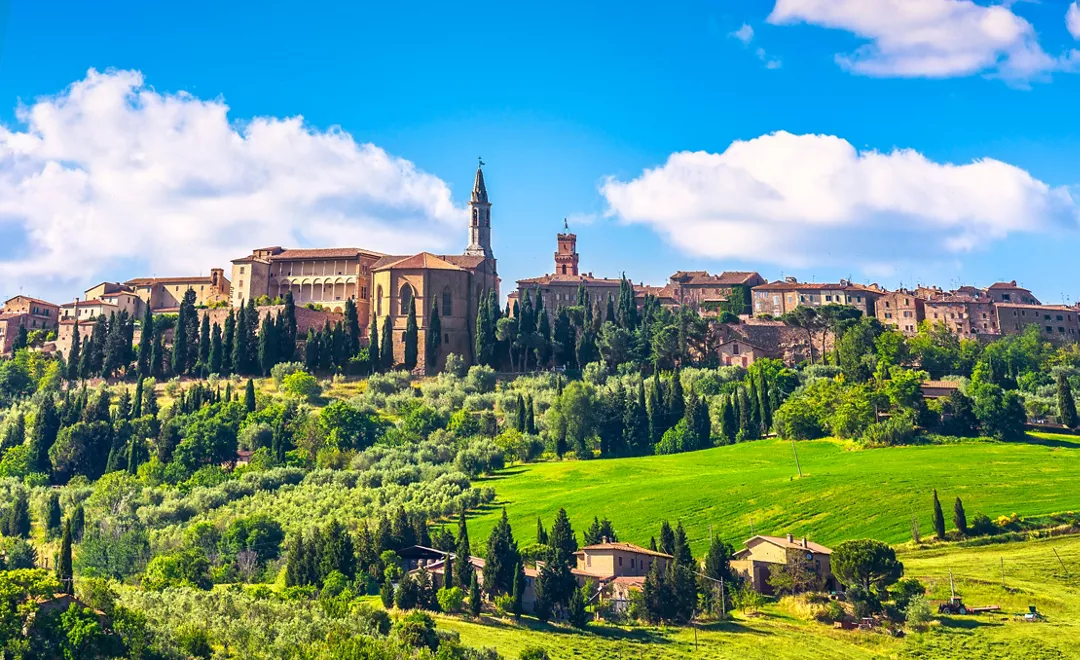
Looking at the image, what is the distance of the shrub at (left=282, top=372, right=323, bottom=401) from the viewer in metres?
93.3

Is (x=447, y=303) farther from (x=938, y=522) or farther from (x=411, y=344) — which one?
(x=938, y=522)

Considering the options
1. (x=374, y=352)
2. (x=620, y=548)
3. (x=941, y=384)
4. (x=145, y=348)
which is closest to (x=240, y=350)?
(x=145, y=348)

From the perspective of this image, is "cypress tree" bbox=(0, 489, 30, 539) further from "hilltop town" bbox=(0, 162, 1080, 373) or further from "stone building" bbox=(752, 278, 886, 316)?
"stone building" bbox=(752, 278, 886, 316)

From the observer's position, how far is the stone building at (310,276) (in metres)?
115

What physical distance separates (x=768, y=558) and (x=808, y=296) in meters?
73.4

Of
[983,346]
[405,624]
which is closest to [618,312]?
[983,346]

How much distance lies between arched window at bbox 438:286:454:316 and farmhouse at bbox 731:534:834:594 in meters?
53.0

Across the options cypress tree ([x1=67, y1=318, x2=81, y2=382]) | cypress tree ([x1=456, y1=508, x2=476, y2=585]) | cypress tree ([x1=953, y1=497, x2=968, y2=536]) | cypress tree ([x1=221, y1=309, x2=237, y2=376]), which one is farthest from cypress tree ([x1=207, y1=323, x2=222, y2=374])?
cypress tree ([x1=953, y1=497, x2=968, y2=536])

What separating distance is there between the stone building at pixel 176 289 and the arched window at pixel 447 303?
25932 millimetres

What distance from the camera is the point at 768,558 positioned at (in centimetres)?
Answer: 5759

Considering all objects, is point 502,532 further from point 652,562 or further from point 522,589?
point 652,562

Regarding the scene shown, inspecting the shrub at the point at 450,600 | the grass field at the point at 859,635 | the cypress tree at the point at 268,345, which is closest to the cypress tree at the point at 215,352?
the cypress tree at the point at 268,345

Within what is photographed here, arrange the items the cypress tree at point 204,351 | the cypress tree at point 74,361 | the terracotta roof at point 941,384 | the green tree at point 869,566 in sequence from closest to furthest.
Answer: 1. the green tree at point 869,566
2. the terracotta roof at point 941,384
3. the cypress tree at point 204,351
4. the cypress tree at point 74,361

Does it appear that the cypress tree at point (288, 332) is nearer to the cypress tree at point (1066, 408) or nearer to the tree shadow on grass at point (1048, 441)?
the tree shadow on grass at point (1048, 441)
